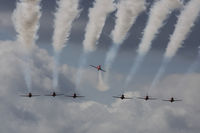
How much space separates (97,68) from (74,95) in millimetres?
12366

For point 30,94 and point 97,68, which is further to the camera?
point 97,68

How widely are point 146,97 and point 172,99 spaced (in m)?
11.3

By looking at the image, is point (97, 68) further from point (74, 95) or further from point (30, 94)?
point (30, 94)

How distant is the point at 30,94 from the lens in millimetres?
140375

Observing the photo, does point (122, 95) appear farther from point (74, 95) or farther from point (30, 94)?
point (30, 94)

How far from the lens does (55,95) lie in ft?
468

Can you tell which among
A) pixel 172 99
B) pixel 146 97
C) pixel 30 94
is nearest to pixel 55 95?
pixel 30 94

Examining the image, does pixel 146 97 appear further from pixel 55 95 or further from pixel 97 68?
pixel 55 95

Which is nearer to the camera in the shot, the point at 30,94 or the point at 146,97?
the point at 30,94

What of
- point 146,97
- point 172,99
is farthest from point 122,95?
point 172,99

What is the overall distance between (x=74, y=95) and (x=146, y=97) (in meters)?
23.9

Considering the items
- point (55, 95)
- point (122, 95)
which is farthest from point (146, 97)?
point (55, 95)

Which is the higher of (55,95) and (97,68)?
(97,68)

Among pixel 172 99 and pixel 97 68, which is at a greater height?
pixel 97 68
